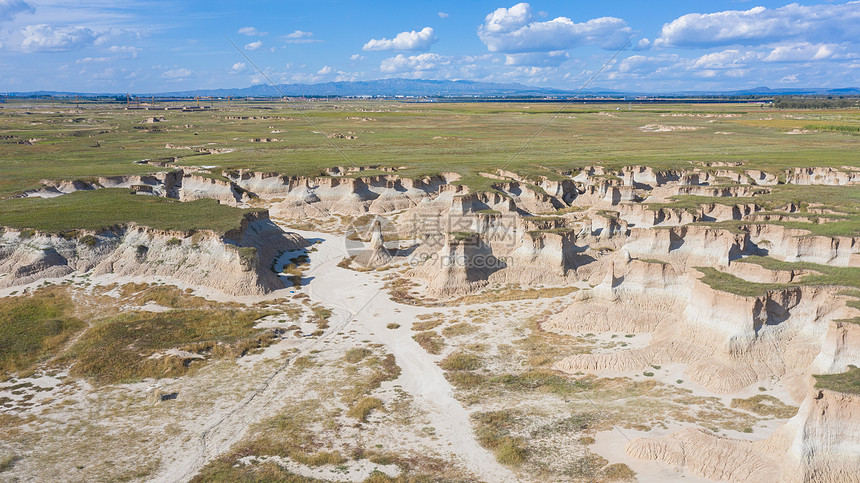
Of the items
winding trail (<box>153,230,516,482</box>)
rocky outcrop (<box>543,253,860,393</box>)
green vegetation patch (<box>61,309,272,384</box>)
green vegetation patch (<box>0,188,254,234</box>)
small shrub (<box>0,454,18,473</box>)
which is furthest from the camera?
green vegetation patch (<box>0,188,254,234</box>)

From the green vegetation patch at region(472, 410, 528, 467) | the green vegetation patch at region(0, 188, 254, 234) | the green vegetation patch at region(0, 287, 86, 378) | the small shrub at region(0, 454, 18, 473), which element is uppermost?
the green vegetation patch at region(0, 188, 254, 234)

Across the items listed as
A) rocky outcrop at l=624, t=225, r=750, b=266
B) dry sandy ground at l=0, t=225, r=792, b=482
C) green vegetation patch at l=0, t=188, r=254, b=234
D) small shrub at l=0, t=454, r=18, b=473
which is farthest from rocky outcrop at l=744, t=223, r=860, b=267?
small shrub at l=0, t=454, r=18, b=473

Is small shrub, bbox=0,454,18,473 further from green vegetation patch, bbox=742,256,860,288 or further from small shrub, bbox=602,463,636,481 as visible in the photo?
green vegetation patch, bbox=742,256,860,288

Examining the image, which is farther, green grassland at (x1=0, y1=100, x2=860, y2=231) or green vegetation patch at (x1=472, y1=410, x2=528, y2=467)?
green grassland at (x1=0, y1=100, x2=860, y2=231)

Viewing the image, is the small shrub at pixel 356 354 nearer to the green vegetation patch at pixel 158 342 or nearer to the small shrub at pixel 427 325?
the small shrub at pixel 427 325

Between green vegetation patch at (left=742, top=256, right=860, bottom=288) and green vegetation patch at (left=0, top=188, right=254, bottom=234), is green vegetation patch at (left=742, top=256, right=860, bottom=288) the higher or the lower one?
the lower one

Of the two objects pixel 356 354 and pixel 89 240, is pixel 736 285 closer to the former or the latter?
pixel 356 354

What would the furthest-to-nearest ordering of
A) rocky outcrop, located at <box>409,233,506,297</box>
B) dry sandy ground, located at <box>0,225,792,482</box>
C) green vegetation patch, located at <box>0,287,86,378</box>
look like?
rocky outcrop, located at <box>409,233,506,297</box> < green vegetation patch, located at <box>0,287,86,378</box> < dry sandy ground, located at <box>0,225,792,482</box>

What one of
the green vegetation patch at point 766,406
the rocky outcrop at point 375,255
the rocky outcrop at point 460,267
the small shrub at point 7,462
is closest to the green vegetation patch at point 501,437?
the green vegetation patch at point 766,406
